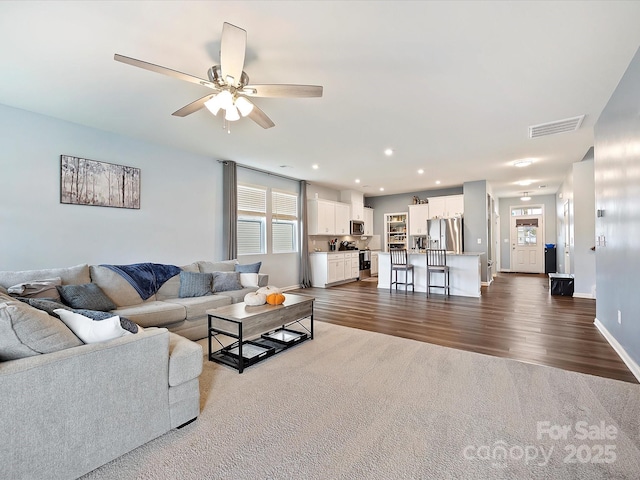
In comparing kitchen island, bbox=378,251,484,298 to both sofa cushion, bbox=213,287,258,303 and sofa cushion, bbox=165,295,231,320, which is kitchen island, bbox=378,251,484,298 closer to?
sofa cushion, bbox=213,287,258,303

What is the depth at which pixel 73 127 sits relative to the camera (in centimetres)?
397

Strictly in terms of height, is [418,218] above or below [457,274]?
above

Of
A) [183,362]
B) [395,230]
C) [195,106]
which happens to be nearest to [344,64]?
[195,106]

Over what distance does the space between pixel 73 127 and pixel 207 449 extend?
172 inches

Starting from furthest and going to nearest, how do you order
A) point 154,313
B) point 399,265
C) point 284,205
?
point 284,205 < point 399,265 < point 154,313

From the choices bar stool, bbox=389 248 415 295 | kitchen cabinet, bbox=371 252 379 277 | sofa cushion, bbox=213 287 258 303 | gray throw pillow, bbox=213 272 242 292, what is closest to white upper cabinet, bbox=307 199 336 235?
bar stool, bbox=389 248 415 295

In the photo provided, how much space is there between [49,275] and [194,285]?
1469 millimetres

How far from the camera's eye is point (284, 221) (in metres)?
7.47

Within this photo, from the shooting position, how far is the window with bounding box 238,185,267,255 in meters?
6.36

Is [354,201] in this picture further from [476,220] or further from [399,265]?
[476,220]

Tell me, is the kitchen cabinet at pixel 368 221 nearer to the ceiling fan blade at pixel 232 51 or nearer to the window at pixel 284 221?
the window at pixel 284 221

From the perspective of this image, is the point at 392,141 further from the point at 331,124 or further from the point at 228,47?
the point at 228,47

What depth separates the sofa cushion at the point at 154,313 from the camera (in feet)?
10.2

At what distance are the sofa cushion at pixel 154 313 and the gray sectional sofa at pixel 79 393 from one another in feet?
4.48
